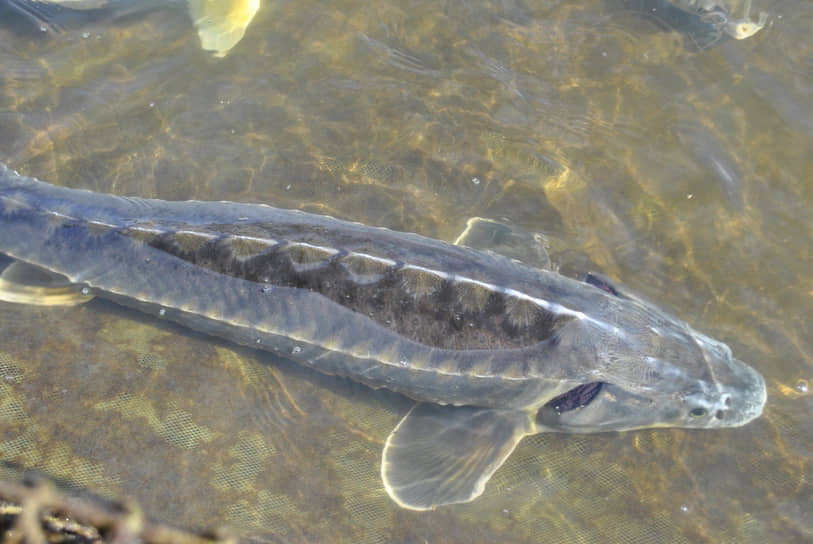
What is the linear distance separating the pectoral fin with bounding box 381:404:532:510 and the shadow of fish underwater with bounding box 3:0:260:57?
407 centimetres

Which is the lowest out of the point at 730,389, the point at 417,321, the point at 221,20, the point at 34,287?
the point at 34,287

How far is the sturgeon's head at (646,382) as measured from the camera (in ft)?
12.5

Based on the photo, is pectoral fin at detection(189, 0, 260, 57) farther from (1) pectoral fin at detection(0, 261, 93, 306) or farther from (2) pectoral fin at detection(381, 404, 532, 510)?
(2) pectoral fin at detection(381, 404, 532, 510)

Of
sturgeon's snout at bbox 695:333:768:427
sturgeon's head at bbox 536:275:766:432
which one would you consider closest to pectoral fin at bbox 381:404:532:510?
sturgeon's head at bbox 536:275:766:432

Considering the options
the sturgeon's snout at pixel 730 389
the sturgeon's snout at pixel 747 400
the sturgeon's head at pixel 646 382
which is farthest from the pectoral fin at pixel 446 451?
the sturgeon's snout at pixel 747 400

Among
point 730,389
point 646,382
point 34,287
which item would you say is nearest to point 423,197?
point 646,382

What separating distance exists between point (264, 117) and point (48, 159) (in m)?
1.88

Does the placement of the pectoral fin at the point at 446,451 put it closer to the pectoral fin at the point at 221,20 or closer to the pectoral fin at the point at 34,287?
the pectoral fin at the point at 34,287

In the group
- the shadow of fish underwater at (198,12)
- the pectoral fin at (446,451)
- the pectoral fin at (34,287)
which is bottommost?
the pectoral fin at (446,451)

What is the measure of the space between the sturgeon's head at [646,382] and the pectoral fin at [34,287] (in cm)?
345

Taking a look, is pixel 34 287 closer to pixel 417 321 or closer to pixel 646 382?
pixel 417 321

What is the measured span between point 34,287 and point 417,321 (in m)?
2.79

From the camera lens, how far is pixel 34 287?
13.9ft

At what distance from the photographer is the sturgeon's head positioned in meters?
3.80
